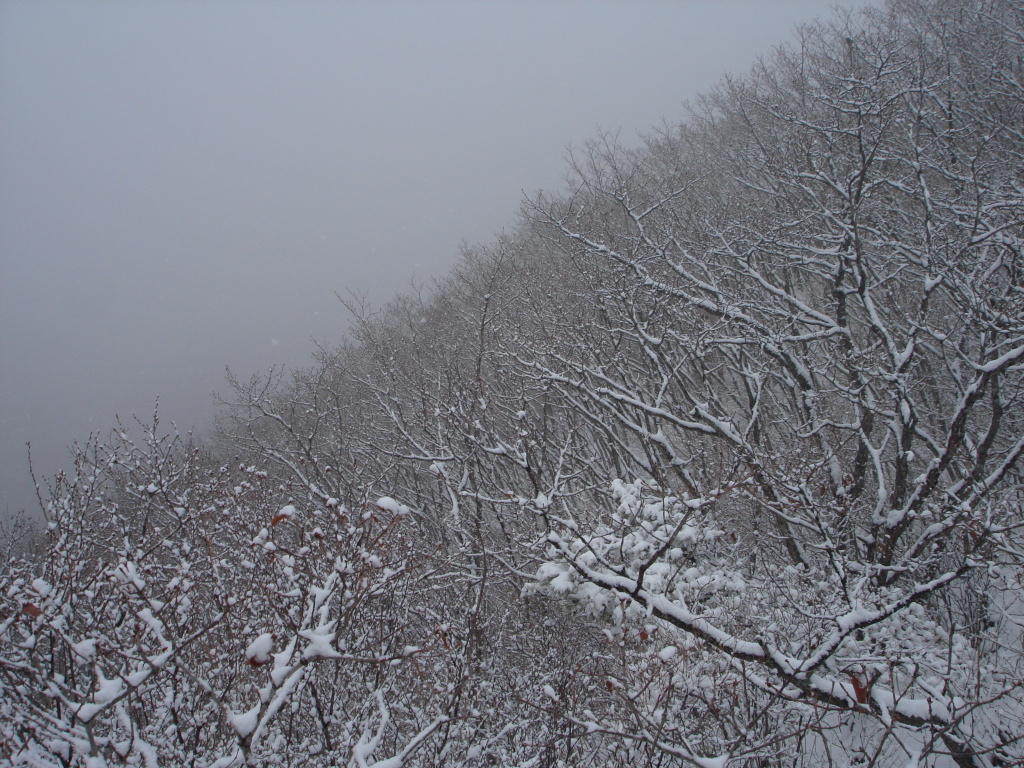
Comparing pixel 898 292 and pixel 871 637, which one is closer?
pixel 871 637

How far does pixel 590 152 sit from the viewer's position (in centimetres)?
1160

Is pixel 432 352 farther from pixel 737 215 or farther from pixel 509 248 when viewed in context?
pixel 737 215

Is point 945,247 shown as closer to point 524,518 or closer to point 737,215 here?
point 737,215

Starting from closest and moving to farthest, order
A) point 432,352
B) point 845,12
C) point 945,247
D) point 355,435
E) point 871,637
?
point 871,637
point 945,247
point 845,12
point 355,435
point 432,352

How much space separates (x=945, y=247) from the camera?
7094 mm

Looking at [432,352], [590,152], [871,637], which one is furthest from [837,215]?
[432,352]

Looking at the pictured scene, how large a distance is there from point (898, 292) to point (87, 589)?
1394 cm

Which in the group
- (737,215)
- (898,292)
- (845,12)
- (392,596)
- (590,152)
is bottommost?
(898,292)

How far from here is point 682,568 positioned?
6098 millimetres

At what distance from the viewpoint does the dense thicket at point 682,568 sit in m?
4.03

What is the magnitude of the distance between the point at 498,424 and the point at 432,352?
309cm

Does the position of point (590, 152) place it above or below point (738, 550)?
above

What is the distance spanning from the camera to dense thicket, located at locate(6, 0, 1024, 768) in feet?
13.2

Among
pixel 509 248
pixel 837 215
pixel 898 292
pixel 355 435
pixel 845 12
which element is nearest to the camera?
pixel 837 215
